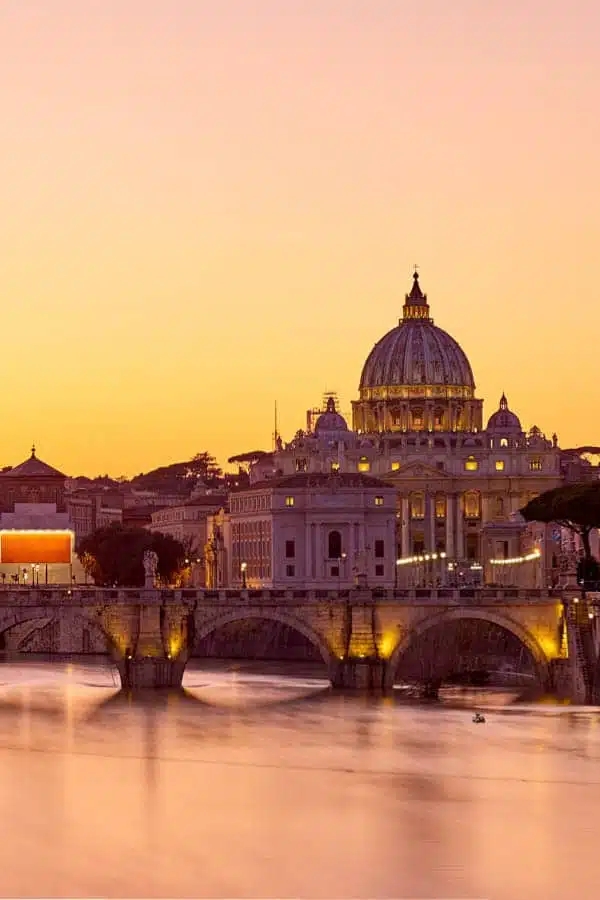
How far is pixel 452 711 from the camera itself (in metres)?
105

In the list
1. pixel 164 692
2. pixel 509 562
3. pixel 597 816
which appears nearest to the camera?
pixel 597 816

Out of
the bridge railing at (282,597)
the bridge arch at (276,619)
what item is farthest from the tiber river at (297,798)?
the bridge railing at (282,597)

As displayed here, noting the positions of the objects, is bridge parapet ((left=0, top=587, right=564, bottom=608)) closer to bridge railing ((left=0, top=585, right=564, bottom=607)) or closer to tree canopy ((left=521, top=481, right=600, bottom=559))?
bridge railing ((left=0, top=585, right=564, bottom=607))

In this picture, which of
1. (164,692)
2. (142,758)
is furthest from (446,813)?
(164,692)

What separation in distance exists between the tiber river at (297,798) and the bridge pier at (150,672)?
3.81 metres

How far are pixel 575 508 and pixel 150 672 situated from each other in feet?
73.0

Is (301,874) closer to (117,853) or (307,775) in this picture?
(117,853)

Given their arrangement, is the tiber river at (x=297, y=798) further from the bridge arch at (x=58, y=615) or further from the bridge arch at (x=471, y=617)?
the bridge arch at (x=58, y=615)

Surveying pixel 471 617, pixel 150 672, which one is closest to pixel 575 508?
pixel 471 617

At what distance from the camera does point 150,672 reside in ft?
386

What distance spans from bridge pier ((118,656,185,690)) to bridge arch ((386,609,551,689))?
936 centimetres

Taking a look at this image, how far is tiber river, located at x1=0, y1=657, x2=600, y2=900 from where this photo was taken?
66.7 meters

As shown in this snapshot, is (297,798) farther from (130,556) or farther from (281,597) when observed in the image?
(130,556)

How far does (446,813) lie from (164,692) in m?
39.9
